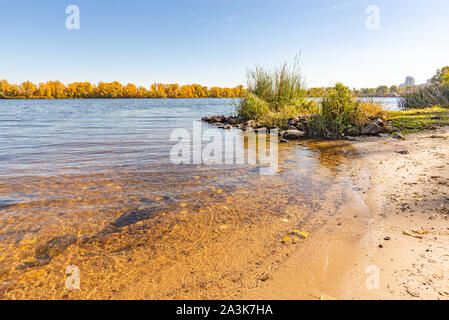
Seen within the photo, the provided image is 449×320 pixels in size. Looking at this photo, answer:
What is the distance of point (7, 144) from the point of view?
9422 millimetres

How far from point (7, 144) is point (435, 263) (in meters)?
12.8

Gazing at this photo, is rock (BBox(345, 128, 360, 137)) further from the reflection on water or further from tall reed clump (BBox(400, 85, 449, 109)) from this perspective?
tall reed clump (BBox(400, 85, 449, 109))

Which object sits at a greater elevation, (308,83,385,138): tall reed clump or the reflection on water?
(308,83,385,138): tall reed clump

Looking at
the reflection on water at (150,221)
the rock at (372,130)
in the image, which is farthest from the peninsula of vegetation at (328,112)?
the reflection on water at (150,221)

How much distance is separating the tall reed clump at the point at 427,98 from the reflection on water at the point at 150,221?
623 inches

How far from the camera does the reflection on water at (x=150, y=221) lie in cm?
227

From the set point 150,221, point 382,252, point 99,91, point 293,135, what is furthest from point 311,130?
point 99,91

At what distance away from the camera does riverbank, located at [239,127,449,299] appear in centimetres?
202

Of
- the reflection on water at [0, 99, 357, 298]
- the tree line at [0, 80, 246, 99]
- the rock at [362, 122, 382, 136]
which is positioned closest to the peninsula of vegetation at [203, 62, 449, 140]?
the rock at [362, 122, 382, 136]

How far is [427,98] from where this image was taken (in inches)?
685

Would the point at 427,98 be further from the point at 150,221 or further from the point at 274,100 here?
the point at 150,221

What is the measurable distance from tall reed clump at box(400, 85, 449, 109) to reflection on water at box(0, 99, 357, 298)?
15820 mm

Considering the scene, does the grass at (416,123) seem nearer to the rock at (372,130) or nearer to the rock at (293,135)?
the rock at (372,130)

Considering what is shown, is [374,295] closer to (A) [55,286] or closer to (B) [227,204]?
(B) [227,204]
